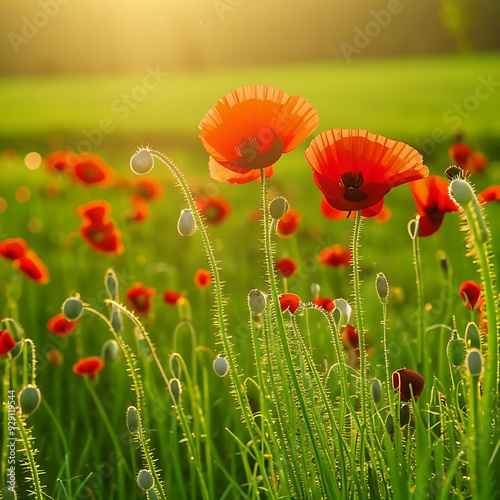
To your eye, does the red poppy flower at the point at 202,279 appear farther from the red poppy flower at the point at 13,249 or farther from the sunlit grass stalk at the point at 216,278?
the sunlit grass stalk at the point at 216,278

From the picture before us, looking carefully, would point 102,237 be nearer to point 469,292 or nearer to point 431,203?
point 431,203

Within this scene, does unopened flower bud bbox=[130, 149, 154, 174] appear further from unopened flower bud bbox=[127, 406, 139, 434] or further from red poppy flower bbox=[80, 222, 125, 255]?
red poppy flower bbox=[80, 222, 125, 255]

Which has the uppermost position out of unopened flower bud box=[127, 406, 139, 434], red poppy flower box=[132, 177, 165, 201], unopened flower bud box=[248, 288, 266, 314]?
red poppy flower box=[132, 177, 165, 201]

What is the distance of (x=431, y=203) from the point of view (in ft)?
5.41

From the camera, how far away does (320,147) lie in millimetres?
1214

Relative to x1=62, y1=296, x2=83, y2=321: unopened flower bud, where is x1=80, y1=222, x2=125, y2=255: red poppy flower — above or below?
above

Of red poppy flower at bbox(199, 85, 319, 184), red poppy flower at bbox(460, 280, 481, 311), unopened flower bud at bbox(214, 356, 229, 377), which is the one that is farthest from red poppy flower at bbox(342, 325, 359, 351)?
red poppy flower at bbox(199, 85, 319, 184)

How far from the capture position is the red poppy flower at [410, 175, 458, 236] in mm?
1590

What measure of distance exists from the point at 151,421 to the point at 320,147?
111 cm

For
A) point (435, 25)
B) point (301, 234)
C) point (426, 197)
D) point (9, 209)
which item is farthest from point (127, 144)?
point (435, 25)

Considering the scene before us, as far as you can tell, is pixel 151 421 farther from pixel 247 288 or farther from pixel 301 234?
pixel 301 234

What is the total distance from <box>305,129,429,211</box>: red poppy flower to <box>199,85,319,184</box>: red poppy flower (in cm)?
6

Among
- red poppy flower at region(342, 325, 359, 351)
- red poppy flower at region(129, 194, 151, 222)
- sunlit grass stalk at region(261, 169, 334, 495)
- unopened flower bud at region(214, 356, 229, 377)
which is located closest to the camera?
sunlit grass stalk at region(261, 169, 334, 495)

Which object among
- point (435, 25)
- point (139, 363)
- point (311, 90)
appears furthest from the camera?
point (435, 25)
